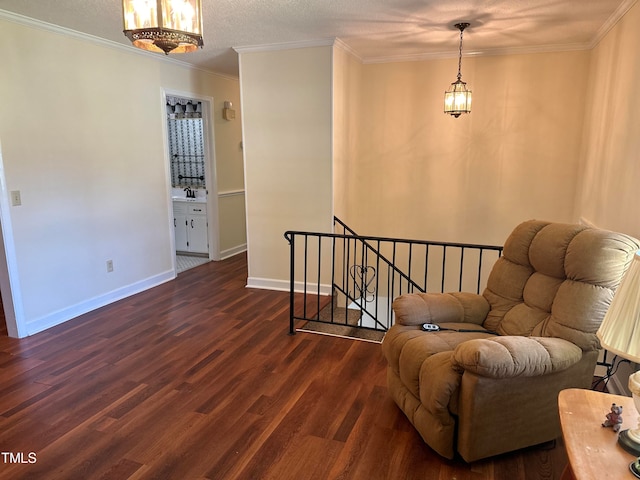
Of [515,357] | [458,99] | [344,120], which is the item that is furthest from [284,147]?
[515,357]

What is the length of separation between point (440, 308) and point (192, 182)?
5.20m

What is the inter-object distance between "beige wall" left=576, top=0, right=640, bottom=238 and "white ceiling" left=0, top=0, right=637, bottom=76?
237 mm

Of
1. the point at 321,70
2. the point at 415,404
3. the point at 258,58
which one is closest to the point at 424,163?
the point at 321,70

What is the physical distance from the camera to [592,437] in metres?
1.46

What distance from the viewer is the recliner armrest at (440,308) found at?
2648mm

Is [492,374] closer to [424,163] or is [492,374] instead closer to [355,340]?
[355,340]

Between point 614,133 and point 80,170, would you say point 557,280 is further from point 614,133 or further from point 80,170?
point 80,170

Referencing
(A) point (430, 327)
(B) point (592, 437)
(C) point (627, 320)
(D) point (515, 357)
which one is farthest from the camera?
(A) point (430, 327)

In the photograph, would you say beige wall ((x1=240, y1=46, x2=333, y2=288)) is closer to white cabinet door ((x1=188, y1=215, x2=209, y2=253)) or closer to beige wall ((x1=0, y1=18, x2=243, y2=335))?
beige wall ((x1=0, y1=18, x2=243, y2=335))

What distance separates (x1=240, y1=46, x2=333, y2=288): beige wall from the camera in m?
4.55

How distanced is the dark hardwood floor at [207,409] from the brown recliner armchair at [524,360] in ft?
0.57

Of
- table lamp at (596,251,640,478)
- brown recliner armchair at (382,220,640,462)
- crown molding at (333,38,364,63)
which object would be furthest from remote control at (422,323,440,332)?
crown molding at (333,38,364,63)

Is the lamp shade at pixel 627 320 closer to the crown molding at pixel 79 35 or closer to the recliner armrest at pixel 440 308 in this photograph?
the recliner armrest at pixel 440 308

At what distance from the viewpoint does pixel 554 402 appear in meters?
2.16
